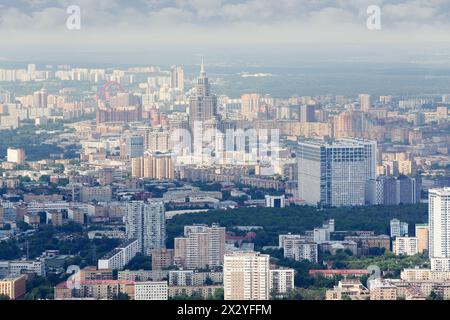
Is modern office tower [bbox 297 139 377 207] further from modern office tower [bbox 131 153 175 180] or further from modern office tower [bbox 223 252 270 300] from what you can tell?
modern office tower [bbox 223 252 270 300]

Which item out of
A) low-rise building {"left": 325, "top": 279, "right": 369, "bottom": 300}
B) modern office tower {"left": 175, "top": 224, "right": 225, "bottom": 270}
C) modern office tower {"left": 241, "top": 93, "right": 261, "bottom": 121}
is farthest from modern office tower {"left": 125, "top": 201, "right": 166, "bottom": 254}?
low-rise building {"left": 325, "top": 279, "right": 369, "bottom": 300}

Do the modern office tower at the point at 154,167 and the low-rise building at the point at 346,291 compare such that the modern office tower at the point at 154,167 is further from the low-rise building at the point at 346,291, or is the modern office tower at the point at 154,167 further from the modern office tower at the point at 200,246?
the low-rise building at the point at 346,291

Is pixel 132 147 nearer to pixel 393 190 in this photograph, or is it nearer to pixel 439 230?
pixel 393 190

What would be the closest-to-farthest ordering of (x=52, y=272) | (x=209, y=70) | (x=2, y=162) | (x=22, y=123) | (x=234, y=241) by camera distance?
(x=52, y=272) < (x=234, y=241) < (x=209, y=70) < (x=2, y=162) < (x=22, y=123)

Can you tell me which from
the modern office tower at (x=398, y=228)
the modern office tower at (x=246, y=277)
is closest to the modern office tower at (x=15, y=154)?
the modern office tower at (x=398, y=228)
